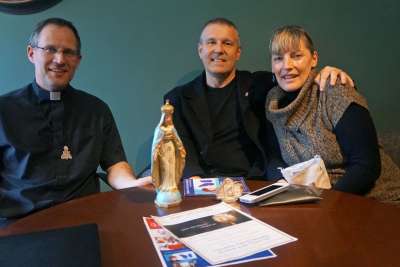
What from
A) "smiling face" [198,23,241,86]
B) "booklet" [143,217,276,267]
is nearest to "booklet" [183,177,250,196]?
"booklet" [143,217,276,267]

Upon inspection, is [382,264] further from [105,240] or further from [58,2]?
[58,2]

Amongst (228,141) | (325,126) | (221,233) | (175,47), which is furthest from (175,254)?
(175,47)

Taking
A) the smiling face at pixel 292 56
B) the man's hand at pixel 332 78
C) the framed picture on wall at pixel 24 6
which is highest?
the framed picture on wall at pixel 24 6

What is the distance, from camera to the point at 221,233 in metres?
Answer: 0.95

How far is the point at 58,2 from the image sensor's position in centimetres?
216

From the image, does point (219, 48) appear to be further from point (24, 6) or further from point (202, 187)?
point (24, 6)

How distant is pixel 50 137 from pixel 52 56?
345mm

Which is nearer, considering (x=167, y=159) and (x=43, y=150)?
(x=167, y=159)

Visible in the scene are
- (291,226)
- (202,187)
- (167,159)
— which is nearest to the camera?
(291,226)

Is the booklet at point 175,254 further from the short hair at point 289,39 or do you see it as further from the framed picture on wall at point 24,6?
the framed picture on wall at point 24,6

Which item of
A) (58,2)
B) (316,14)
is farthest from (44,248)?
(316,14)

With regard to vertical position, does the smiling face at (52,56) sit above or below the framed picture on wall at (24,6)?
below

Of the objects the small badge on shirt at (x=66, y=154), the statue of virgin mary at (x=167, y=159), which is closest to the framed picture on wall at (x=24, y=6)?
the small badge on shirt at (x=66, y=154)

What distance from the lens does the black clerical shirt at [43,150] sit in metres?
1.58
